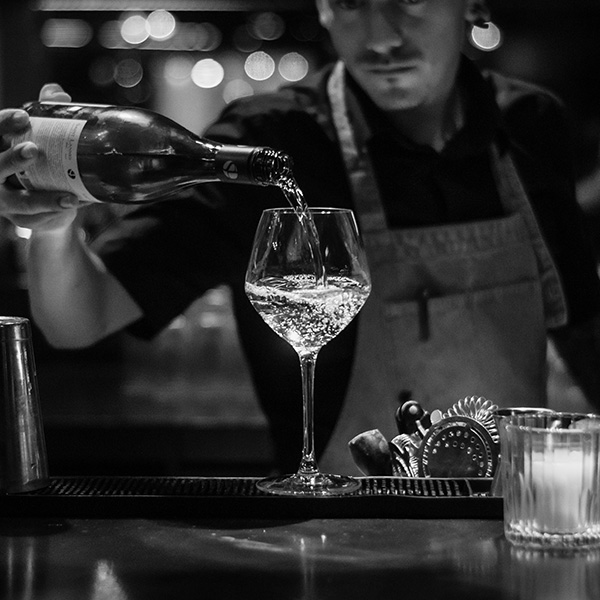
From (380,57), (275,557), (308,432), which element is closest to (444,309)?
(380,57)

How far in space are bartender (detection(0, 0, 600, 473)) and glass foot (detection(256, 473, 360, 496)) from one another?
774mm

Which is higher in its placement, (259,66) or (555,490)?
(259,66)

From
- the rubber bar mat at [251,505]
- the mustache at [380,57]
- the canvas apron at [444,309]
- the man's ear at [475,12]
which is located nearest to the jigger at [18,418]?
the rubber bar mat at [251,505]

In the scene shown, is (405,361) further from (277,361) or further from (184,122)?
(184,122)

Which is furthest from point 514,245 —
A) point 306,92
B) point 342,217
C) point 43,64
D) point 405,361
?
point 43,64

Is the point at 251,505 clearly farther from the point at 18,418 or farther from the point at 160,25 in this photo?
the point at 160,25

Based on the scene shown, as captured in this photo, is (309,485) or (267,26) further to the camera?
(267,26)

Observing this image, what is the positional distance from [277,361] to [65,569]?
3.78 ft

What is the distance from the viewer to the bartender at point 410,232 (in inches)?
78.0

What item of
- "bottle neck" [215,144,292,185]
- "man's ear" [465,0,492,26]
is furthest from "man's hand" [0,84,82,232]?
"man's ear" [465,0,492,26]

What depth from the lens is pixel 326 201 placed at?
6.58 feet

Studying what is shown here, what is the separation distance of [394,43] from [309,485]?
3.57 ft

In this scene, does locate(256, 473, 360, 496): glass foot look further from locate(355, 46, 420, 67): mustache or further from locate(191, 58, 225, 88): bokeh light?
locate(191, 58, 225, 88): bokeh light

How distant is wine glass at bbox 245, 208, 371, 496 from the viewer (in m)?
1.18
